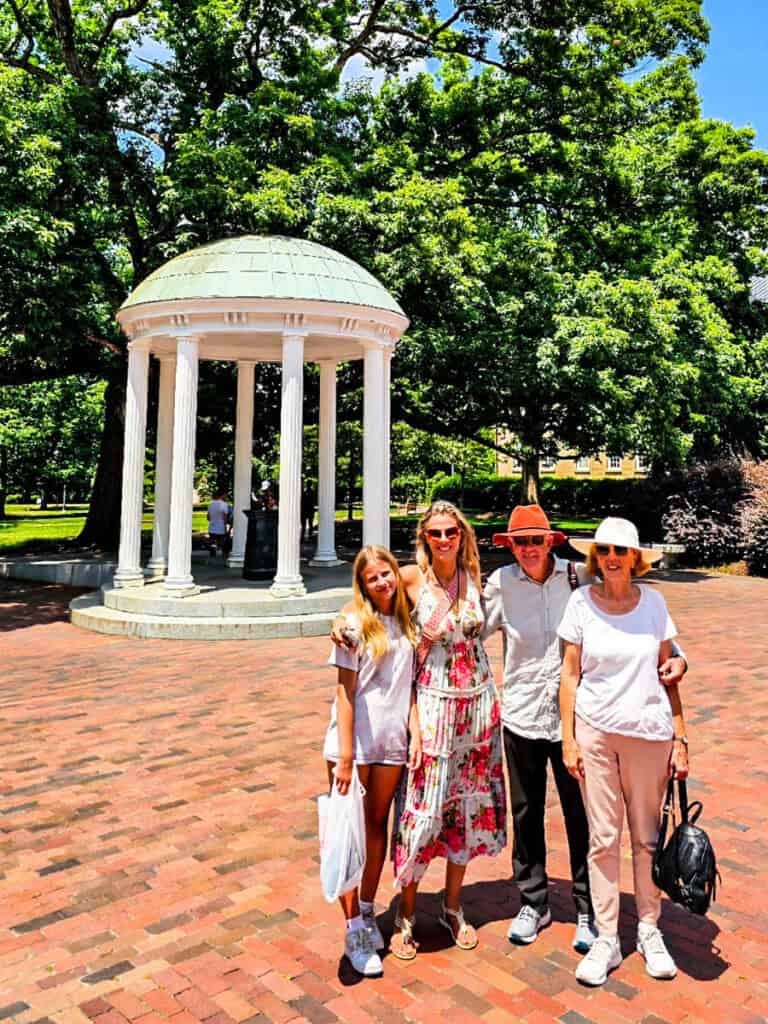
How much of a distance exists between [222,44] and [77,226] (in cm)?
520

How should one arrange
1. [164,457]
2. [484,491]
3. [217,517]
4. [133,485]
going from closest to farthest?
1. [133,485]
2. [164,457]
3. [217,517]
4. [484,491]

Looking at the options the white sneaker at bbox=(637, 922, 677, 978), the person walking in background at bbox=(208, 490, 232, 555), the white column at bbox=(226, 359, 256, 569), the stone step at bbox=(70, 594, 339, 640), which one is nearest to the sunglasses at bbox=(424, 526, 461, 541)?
the white sneaker at bbox=(637, 922, 677, 978)

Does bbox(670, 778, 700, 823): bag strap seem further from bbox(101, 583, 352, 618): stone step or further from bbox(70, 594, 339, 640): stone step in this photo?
bbox(101, 583, 352, 618): stone step

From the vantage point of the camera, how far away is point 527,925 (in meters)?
3.86

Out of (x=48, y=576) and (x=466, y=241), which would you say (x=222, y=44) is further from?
(x=48, y=576)

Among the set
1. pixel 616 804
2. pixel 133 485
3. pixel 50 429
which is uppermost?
pixel 50 429

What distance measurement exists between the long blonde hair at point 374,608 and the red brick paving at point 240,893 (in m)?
1.50

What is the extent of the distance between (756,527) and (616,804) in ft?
68.3

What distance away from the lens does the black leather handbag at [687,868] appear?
3.34 metres

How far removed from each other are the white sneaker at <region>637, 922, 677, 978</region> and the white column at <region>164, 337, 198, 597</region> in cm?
1036

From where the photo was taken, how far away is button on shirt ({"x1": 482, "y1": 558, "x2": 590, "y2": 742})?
3.82 metres

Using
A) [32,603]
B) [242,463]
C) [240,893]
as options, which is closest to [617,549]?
[240,893]

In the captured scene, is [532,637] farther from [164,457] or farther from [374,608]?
[164,457]

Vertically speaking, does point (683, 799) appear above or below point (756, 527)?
below
